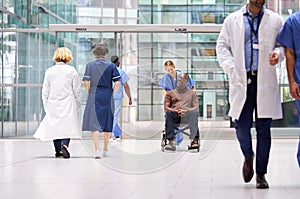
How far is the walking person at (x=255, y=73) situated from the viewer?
621 centimetres

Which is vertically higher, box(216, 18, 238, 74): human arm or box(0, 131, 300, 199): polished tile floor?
box(216, 18, 238, 74): human arm

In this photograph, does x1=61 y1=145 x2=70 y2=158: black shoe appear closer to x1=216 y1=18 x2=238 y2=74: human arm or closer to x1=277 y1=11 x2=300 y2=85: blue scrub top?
x1=216 y1=18 x2=238 y2=74: human arm

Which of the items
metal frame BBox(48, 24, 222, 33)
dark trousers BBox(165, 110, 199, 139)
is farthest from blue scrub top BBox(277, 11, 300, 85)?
metal frame BBox(48, 24, 222, 33)

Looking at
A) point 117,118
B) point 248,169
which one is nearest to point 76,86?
point 117,118

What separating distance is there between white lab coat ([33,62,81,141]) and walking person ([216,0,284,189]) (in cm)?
447

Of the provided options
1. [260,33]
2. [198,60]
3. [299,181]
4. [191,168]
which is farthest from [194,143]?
[198,60]

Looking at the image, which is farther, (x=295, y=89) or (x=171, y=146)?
(x=171, y=146)

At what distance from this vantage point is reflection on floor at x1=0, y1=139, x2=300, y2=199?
591cm

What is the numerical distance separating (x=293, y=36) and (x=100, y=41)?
1189cm

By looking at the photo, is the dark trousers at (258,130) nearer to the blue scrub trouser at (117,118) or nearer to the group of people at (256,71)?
the group of people at (256,71)

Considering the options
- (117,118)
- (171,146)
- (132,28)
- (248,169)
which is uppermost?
(132,28)

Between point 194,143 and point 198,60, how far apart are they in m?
6.90

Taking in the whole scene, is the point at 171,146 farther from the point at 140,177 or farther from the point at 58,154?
the point at 140,177

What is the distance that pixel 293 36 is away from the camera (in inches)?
234
